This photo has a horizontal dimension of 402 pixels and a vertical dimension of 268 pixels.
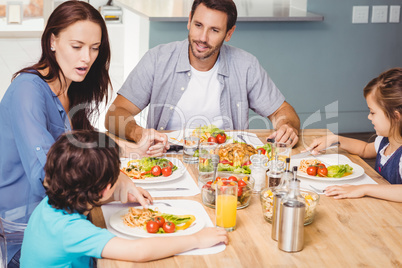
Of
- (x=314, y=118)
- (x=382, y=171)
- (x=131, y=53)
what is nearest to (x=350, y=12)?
(x=314, y=118)

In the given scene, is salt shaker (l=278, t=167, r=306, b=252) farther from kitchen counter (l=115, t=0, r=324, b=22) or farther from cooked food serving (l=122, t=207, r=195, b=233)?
kitchen counter (l=115, t=0, r=324, b=22)

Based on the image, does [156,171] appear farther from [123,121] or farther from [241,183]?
[123,121]

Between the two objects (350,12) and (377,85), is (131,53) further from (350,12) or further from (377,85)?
(377,85)

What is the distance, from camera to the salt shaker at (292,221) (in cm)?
143

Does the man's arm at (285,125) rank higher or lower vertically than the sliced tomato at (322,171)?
higher

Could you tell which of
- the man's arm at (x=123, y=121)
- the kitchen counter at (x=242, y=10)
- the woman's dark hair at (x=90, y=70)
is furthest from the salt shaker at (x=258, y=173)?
the kitchen counter at (x=242, y=10)

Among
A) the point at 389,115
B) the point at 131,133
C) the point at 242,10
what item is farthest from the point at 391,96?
the point at 242,10

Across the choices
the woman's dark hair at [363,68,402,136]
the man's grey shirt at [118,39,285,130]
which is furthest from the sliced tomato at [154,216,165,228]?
the man's grey shirt at [118,39,285,130]

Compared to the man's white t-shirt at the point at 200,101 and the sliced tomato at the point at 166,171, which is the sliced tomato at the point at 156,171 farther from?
the man's white t-shirt at the point at 200,101

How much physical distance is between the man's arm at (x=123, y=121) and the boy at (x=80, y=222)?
803mm

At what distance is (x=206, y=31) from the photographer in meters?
2.57

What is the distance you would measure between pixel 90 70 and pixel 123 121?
13.7 inches

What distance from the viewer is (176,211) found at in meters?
1.63

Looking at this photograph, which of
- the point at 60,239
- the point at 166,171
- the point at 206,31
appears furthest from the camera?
the point at 206,31
